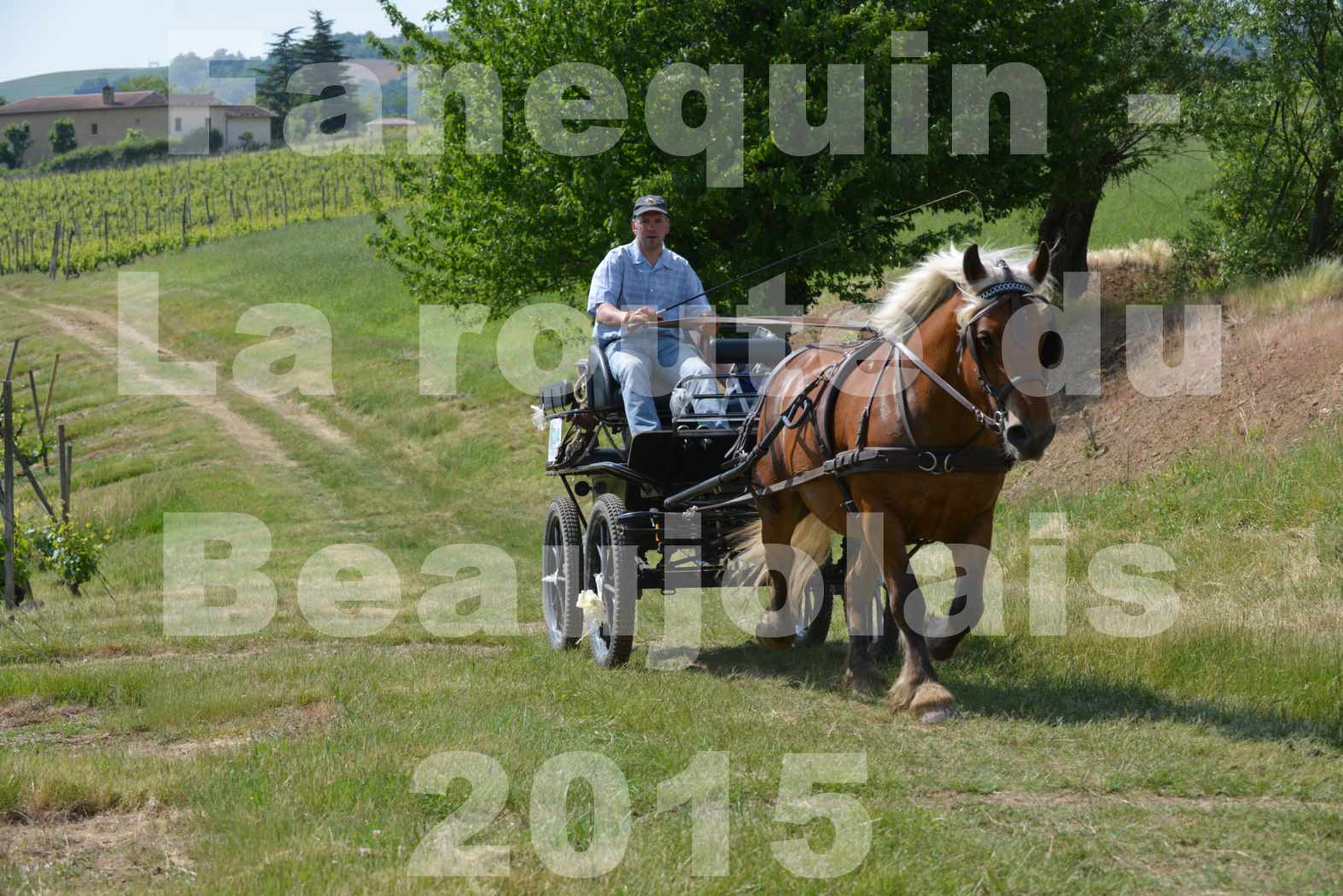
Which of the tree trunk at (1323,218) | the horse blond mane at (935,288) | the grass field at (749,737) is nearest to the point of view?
the grass field at (749,737)

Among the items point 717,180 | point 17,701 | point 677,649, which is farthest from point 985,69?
point 17,701

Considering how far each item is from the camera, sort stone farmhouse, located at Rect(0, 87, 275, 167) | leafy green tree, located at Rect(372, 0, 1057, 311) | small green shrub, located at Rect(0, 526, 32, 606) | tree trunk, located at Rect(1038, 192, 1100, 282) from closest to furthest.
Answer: small green shrub, located at Rect(0, 526, 32, 606) < leafy green tree, located at Rect(372, 0, 1057, 311) < tree trunk, located at Rect(1038, 192, 1100, 282) < stone farmhouse, located at Rect(0, 87, 275, 167)

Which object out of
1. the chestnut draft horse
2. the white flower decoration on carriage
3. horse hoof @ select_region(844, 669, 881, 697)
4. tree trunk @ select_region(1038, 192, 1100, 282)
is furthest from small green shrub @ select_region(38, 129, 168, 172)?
horse hoof @ select_region(844, 669, 881, 697)

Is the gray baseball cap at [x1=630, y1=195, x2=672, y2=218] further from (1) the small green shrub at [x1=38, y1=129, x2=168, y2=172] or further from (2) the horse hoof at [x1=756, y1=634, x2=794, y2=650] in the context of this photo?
(1) the small green shrub at [x1=38, y1=129, x2=168, y2=172]

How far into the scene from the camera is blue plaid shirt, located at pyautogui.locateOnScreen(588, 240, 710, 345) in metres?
8.31

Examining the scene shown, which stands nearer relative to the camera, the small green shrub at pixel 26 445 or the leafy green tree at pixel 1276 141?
the small green shrub at pixel 26 445

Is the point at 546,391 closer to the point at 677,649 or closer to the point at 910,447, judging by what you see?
the point at 677,649

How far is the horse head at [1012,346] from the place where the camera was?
5621mm

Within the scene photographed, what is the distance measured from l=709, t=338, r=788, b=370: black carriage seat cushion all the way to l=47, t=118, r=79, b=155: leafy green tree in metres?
111

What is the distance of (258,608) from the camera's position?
11.3 meters

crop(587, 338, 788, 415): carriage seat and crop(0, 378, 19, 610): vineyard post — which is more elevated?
crop(587, 338, 788, 415): carriage seat

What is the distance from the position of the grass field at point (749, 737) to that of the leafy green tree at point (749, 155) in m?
4.41

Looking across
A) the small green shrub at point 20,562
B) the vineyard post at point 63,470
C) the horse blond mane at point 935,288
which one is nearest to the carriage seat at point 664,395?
the horse blond mane at point 935,288

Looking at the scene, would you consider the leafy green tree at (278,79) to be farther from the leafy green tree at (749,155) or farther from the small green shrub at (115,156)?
the leafy green tree at (749,155)
